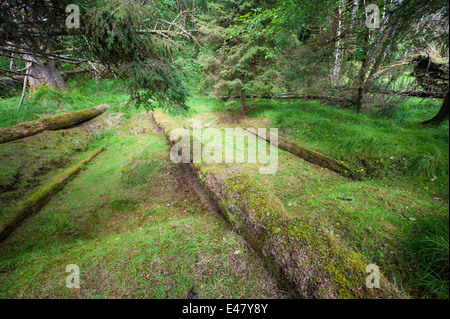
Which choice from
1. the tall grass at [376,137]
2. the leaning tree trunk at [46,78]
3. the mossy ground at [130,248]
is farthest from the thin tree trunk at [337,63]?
the leaning tree trunk at [46,78]

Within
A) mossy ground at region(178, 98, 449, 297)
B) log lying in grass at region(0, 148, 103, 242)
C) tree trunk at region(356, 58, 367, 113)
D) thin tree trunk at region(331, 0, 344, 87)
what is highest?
thin tree trunk at region(331, 0, 344, 87)

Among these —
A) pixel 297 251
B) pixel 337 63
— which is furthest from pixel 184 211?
pixel 337 63

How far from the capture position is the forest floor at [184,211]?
6.73 feet

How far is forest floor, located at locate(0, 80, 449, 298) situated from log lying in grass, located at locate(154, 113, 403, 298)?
0.23 metres

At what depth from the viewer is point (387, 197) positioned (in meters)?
3.57

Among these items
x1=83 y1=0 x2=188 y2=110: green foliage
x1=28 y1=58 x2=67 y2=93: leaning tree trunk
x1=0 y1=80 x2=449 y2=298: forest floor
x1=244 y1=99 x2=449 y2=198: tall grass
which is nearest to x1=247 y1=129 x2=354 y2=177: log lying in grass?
x1=0 y1=80 x2=449 y2=298: forest floor

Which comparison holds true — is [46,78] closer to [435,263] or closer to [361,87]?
[435,263]

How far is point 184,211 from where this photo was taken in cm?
388

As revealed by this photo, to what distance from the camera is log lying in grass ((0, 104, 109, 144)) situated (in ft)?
17.9

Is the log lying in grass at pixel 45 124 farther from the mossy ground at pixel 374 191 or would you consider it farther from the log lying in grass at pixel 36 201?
the mossy ground at pixel 374 191

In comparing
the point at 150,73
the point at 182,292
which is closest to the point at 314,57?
the point at 150,73

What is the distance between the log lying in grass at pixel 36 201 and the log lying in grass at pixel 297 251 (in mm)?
4357

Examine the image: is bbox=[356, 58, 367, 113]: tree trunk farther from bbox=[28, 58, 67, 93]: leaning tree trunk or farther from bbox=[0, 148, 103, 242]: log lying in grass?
bbox=[28, 58, 67, 93]: leaning tree trunk

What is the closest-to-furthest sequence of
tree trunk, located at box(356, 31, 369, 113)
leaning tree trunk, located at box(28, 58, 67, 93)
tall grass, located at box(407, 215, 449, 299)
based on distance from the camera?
1. tall grass, located at box(407, 215, 449, 299)
2. tree trunk, located at box(356, 31, 369, 113)
3. leaning tree trunk, located at box(28, 58, 67, 93)
